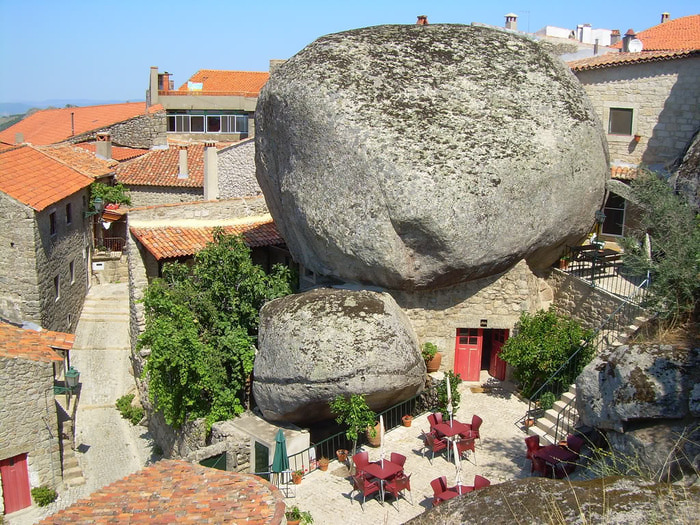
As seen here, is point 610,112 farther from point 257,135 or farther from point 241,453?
point 241,453

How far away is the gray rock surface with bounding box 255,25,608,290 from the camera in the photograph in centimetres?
1631

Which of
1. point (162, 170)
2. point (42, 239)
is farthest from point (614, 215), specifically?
point (162, 170)

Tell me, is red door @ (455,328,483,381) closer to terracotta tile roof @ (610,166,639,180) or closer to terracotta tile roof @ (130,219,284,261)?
terracotta tile roof @ (610,166,639,180)

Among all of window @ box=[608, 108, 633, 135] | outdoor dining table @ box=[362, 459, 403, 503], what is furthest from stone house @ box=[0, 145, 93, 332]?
window @ box=[608, 108, 633, 135]

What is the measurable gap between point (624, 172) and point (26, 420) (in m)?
18.1

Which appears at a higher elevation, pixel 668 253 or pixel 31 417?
pixel 668 253

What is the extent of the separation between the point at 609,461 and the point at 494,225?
20.2ft

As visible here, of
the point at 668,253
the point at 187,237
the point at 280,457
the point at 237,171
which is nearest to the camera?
the point at 668,253

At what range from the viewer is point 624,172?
871 inches

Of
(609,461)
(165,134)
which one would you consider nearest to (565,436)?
(609,461)

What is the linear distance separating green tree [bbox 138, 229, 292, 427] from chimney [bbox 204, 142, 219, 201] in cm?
897

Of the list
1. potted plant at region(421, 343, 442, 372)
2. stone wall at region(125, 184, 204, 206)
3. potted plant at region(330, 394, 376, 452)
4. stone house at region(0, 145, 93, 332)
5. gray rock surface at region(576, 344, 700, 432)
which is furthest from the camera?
stone wall at region(125, 184, 204, 206)

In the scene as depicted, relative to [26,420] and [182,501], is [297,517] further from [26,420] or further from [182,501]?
[26,420]

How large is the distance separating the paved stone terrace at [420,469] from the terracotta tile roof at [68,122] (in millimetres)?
32018
